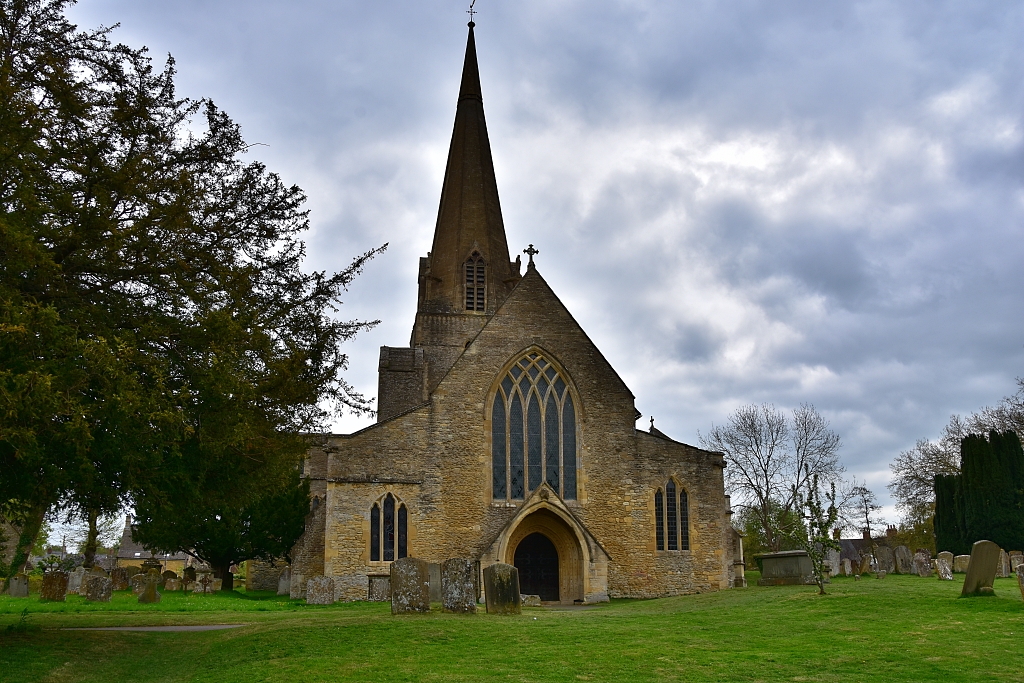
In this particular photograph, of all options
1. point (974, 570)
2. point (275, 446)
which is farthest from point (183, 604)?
point (974, 570)

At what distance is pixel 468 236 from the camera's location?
37.1 m

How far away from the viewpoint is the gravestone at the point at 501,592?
1558 cm

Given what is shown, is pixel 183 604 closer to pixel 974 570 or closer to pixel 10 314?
pixel 10 314

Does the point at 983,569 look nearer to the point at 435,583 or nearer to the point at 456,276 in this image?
the point at 435,583

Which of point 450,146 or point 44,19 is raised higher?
point 450,146

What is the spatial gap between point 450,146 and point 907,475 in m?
30.5

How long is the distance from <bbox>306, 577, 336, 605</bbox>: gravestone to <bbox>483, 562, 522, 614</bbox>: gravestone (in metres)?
8.34

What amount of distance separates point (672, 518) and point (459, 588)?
504 inches

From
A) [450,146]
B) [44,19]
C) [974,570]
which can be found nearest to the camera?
[44,19]

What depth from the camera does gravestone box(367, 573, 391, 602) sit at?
2338cm

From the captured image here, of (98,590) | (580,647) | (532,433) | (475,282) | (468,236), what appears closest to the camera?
(580,647)

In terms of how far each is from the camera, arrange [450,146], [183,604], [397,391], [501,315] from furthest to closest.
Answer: [450,146] → [397,391] → [501,315] → [183,604]

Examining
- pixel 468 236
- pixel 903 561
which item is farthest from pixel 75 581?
pixel 903 561

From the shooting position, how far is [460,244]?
36.9 metres
